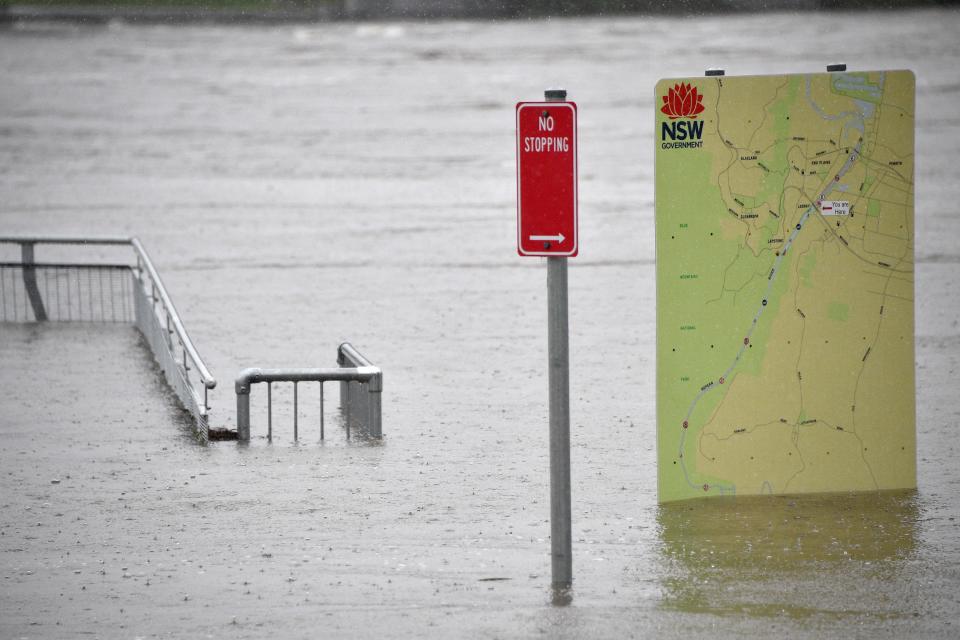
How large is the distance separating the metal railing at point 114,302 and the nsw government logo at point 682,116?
472 centimetres

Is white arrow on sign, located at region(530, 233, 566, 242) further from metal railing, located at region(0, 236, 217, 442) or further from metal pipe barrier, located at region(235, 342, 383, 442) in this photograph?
metal railing, located at region(0, 236, 217, 442)

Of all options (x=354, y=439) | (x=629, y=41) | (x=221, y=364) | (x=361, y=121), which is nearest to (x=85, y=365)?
(x=221, y=364)

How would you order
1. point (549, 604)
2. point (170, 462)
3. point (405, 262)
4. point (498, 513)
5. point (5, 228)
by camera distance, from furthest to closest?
1. point (5, 228)
2. point (405, 262)
3. point (170, 462)
4. point (498, 513)
5. point (549, 604)

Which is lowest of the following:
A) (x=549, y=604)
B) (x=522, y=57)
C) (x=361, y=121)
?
(x=549, y=604)

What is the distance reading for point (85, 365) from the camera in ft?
49.9

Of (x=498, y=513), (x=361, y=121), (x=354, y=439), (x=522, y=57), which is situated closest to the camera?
(x=498, y=513)

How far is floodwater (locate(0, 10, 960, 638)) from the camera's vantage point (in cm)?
818

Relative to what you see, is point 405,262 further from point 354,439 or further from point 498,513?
point 498,513

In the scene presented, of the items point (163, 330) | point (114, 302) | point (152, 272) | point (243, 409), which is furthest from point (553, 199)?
point (114, 302)

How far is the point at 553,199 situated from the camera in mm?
8195

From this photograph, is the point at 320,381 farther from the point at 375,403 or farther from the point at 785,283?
the point at 785,283

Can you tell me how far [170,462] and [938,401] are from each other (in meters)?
6.59

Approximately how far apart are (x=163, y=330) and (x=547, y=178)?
24.4 feet

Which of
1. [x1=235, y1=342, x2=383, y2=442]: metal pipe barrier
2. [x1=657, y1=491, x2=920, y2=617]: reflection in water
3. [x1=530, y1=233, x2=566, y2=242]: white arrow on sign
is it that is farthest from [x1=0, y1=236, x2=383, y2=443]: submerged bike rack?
[x1=530, y1=233, x2=566, y2=242]: white arrow on sign
